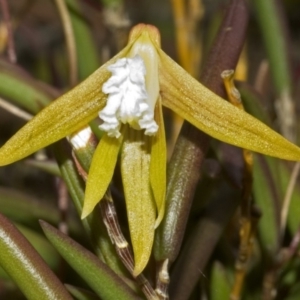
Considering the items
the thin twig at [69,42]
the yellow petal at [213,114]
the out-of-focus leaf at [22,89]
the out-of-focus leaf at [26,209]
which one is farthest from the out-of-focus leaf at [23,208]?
the yellow petal at [213,114]

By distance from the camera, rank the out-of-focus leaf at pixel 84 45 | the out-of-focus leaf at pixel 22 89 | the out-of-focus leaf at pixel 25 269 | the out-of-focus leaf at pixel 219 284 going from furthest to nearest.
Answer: the out-of-focus leaf at pixel 84 45, the out-of-focus leaf at pixel 22 89, the out-of-focus leaf at pixel 219 284, the out-of-focus leaf at pixel 25 269

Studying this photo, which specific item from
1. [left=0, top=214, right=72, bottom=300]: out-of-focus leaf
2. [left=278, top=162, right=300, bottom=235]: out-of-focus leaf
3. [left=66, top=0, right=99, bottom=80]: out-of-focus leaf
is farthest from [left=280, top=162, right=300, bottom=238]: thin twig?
[left=66, top=0, right=99, bottom=80]: out-of-focus leaf

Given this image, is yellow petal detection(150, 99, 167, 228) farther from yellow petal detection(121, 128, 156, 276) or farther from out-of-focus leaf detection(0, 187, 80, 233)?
out-of-focus leaf detection(0, 187, 80, 233)

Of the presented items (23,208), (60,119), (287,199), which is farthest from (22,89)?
(287,199)

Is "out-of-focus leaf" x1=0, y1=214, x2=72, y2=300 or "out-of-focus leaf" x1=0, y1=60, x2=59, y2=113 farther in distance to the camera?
"out-of-focus leaf" x1=0, y1=60, x2=59, y2=113

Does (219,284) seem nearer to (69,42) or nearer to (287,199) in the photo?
(287,199)

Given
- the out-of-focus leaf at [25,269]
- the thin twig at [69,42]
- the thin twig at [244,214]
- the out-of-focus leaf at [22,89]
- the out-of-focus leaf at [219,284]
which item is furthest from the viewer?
the thin twig at [69,42]

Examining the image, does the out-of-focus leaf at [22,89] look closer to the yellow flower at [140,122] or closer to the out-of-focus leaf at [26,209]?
the out-of-focus leaf at [26,209]

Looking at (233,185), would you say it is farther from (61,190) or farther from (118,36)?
(118,36)
